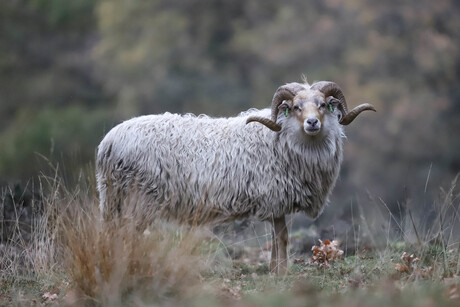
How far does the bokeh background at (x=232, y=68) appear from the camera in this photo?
23281 millimetres

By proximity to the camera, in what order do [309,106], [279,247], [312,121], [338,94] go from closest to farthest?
[312,121] → [279,247] → [309,106] → [338,94]

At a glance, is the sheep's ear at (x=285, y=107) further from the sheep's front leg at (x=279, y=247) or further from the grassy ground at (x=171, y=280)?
the grassy ground at (x=171, y=280)

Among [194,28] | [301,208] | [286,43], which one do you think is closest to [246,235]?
[301,208]

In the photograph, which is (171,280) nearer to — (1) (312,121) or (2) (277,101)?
(1) (312,121)

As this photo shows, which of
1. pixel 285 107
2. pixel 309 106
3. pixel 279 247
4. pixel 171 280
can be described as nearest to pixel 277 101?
pixel 285 107

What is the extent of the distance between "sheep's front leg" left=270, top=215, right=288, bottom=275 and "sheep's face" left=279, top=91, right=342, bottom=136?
39.7 inches

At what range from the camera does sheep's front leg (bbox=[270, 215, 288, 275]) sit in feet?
24.9

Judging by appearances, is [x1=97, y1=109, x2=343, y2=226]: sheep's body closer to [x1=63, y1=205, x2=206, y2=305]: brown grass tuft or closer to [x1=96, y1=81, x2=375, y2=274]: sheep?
[x1=96, y1=81, x2=375, y2=274]: sheep

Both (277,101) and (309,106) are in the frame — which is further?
(277,101)

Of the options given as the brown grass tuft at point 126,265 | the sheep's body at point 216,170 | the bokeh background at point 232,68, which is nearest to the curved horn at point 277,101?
the sheep's body at point 216,170

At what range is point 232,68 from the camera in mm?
28359

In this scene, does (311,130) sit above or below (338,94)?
below

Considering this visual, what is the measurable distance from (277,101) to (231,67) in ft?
67.6

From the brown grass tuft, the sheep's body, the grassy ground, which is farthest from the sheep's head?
the brown grass tuft
